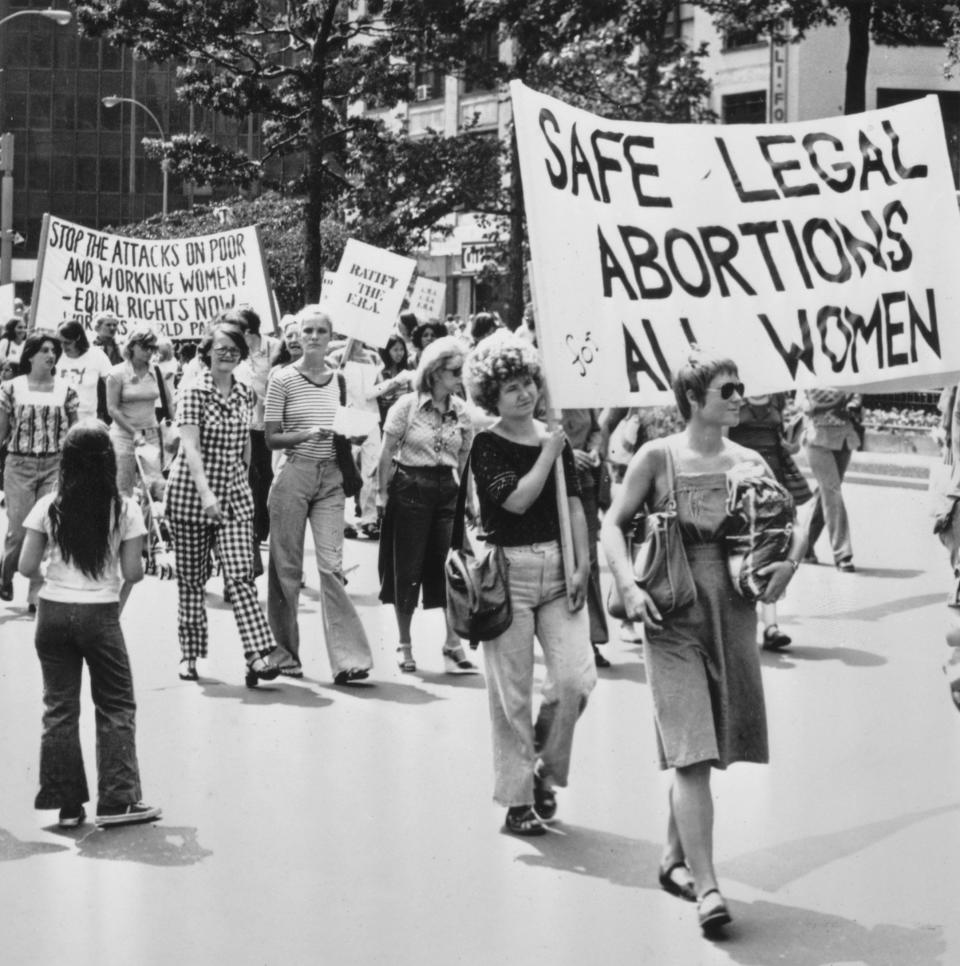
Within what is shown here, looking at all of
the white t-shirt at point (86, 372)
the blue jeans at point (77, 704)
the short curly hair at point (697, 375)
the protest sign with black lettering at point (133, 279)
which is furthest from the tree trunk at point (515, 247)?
the short curly hair at point (697, 375)

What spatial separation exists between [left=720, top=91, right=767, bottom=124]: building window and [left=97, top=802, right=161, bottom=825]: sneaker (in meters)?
37.5

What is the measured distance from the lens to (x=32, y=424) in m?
11.5

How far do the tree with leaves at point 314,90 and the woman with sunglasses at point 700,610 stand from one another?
22.4 meters

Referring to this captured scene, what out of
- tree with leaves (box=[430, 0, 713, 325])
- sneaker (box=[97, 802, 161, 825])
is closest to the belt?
sneaker (box=[97, 802, 161, 825])

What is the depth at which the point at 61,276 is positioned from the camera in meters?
16.1

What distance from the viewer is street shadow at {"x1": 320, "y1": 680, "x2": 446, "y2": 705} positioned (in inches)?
355

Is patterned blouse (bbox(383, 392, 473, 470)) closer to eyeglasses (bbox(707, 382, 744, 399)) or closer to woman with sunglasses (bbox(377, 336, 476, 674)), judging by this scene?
woman with sunglasses (bbox(377, 336, 476, 674))

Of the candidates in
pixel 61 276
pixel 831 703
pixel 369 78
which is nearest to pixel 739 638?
pixel 831 703

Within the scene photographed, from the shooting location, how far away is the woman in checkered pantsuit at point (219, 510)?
9305 millimetres

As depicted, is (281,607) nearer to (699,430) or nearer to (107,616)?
(107,616)

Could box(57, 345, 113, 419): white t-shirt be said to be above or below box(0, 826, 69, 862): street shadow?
above

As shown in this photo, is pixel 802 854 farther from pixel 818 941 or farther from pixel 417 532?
pixel 417 532

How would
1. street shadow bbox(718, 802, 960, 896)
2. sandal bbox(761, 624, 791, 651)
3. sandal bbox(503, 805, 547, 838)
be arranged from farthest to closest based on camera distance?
sandal bbox(761, 624, 791, 651), sandal bbox(503, 805, 547, 838), street shadow bbox(718, 802, 960, 896)

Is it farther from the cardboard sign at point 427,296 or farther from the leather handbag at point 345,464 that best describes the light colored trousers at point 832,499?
the cardboard sign at point 427,296
